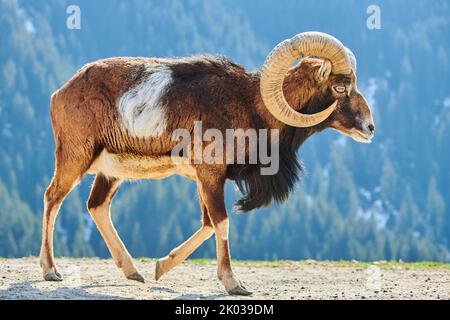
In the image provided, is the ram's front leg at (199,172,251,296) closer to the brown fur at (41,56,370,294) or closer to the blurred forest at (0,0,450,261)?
the brown fur at (41,56,370,294)

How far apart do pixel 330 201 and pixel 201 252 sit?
163ft

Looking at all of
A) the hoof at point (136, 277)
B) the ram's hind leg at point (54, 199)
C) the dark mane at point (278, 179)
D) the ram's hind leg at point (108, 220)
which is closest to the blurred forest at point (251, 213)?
the ram's hind leg at point (108, 220)

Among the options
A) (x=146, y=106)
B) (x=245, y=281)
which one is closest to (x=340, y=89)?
(x=146, y=106)

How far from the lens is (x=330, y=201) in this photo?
564ft

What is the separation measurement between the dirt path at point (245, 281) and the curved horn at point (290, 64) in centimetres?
282

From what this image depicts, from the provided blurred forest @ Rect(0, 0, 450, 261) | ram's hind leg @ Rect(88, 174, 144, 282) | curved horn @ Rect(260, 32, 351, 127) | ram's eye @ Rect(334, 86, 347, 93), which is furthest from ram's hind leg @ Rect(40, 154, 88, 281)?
blurred forest @ Rect(0, 0, 450, 261)

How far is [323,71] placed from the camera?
1429cm

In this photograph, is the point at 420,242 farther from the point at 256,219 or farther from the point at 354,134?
the point at 354,134

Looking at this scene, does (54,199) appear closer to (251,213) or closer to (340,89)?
(340,89)

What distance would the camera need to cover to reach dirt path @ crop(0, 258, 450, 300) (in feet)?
42.5

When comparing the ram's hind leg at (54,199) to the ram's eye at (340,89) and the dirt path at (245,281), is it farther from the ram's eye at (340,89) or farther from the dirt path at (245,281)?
the ram's eye at (340,89)

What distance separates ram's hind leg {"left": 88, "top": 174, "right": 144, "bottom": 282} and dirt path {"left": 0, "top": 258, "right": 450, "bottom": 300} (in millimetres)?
272

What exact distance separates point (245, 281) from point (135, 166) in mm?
3035
